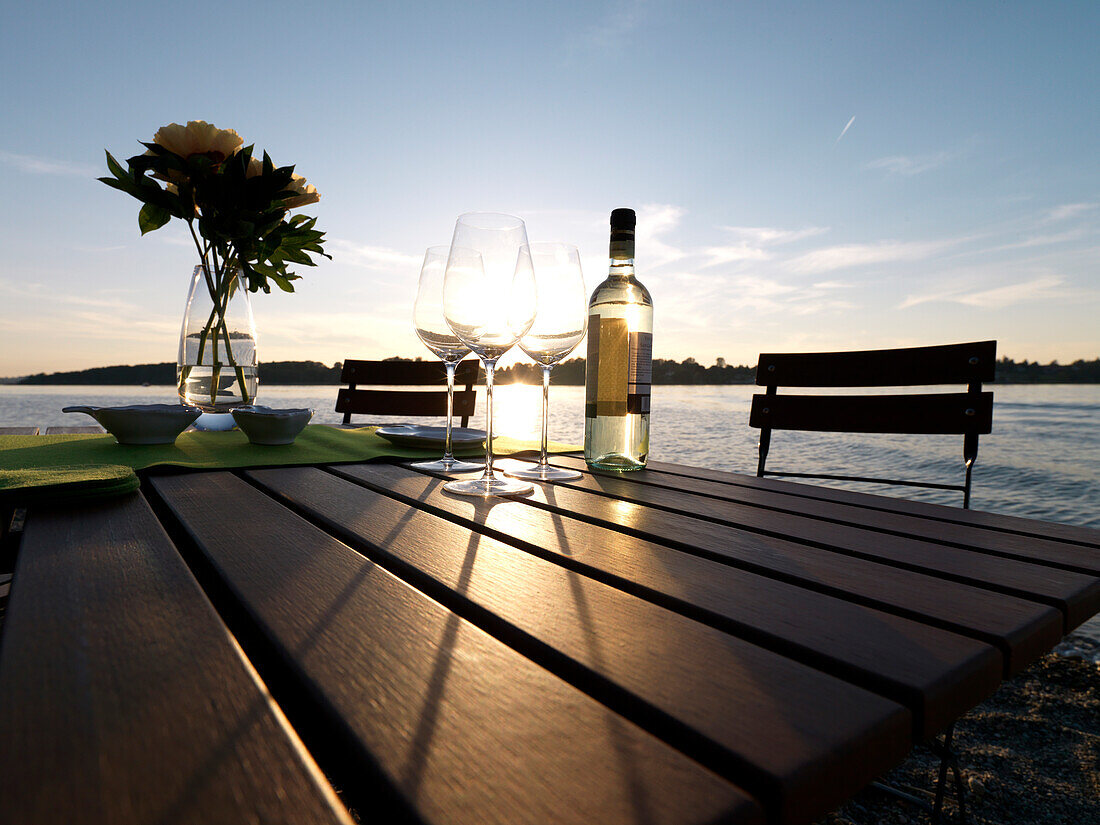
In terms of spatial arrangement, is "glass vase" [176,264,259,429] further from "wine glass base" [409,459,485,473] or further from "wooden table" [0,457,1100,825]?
"wooden table" [0,457,1100,825]

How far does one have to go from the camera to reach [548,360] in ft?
3.15

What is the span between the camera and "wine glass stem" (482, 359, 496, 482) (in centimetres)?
82

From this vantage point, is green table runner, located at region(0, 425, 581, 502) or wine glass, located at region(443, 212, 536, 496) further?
wine glass, located at region(443, 212, 536, 496)

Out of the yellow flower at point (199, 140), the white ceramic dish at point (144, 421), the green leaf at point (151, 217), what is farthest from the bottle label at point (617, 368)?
the green leaf at point (151, 217)

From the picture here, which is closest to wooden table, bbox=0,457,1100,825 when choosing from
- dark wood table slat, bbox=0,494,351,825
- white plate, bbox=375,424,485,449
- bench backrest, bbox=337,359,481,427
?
dark wood table slat, bbox=0,494,351,825

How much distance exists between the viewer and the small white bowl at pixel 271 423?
1.09m

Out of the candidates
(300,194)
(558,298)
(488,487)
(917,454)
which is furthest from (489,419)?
(917,454)

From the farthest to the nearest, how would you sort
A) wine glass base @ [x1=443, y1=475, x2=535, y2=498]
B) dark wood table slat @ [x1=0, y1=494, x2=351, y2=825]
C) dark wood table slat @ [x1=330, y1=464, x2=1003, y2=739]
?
wine glass base @ [x1=443, y1=475, x2=535, y2=498], dark wood table slat @ [x1=330, y1=464, x2=1003, y2=739], dark wood table slat @ [x1=0, y1=494, x2=351, y2=825]

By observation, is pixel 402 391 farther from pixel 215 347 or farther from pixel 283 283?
pixel 215 347

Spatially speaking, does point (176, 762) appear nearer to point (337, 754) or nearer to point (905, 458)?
point (337, 754)

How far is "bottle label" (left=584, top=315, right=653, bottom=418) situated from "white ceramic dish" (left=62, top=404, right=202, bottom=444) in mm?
685

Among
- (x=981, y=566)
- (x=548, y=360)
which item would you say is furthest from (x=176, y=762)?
(x=548, y=360)

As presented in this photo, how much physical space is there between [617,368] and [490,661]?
75cm

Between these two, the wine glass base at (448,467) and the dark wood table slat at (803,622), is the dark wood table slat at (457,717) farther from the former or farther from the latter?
the wine glass base at (448,467)
